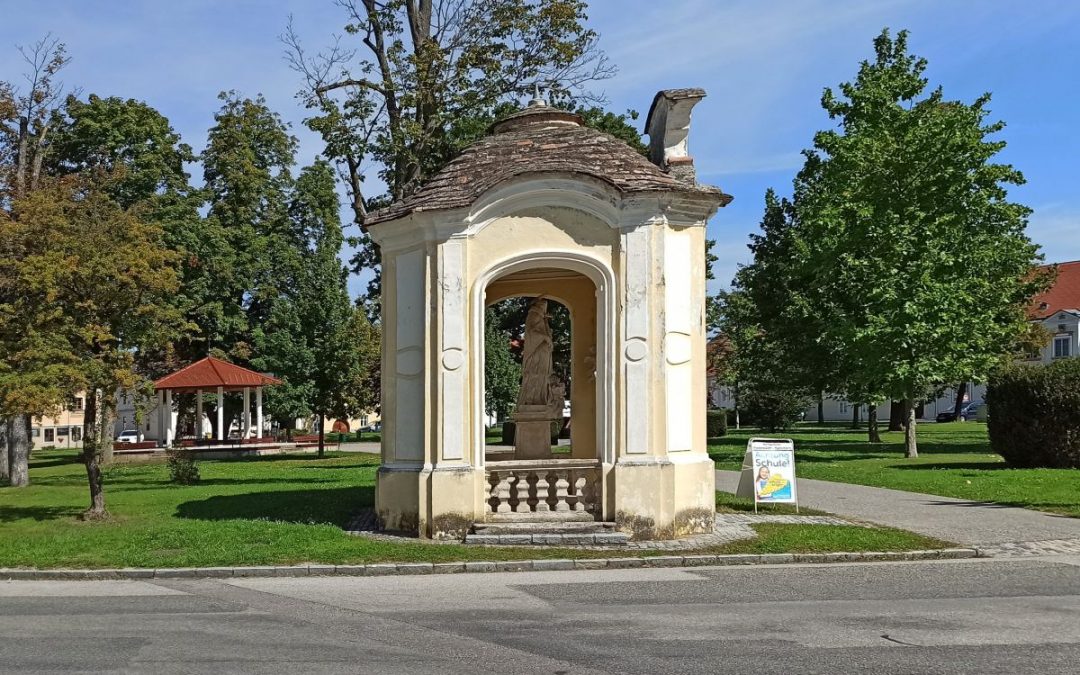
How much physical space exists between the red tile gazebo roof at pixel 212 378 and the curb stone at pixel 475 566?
29937 millimetres

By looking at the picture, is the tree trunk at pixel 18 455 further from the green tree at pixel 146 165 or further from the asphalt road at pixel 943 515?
the asphalt road at pixel 943 515

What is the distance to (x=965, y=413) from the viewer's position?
7406cm

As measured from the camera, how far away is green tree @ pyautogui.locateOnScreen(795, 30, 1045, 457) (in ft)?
92.4

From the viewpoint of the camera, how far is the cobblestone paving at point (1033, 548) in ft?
39.5

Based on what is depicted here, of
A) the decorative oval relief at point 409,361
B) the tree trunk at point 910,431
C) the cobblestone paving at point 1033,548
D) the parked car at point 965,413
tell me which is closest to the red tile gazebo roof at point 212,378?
the tree trunk at point 910,431

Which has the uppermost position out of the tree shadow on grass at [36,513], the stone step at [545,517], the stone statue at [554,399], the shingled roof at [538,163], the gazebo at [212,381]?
the shingled roof at [538,163]

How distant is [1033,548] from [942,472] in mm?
11382

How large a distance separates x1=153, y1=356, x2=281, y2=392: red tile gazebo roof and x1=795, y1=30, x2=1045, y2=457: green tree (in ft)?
77.3

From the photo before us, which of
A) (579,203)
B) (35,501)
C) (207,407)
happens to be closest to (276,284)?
(207,407)

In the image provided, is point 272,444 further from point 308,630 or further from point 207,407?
point 308,630

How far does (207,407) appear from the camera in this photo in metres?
57.9

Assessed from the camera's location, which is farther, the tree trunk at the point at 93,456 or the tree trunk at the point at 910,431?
the tree trunk at the point at 910,431

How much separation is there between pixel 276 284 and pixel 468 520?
36395 mm

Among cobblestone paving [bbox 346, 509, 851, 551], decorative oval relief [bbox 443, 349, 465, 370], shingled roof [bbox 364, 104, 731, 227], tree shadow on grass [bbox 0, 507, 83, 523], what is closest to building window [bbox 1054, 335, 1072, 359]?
cobblestone paving [bbox 346, 509, 851, 551]
